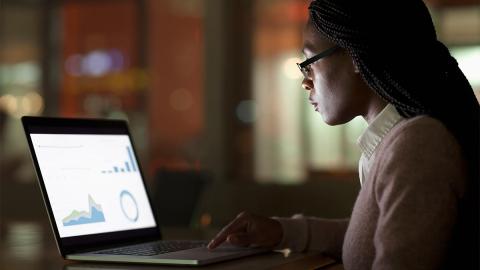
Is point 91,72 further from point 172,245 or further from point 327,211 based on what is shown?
point 172,245

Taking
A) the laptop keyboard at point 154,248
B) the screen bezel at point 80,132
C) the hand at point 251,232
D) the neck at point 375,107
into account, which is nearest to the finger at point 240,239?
the hand at point 251,232

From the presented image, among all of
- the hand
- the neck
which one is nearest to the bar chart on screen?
the hand

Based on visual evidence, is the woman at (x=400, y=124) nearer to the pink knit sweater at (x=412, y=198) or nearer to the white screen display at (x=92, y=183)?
the pink knit sweater at (x=412, y=198)

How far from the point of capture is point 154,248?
181 cm

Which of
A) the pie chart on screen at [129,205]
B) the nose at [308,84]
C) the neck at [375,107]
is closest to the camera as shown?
the neck at [375,107]

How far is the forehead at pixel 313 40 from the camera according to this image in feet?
5.27

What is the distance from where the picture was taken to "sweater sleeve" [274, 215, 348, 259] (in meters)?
1.86

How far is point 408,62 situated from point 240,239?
547 millimetres

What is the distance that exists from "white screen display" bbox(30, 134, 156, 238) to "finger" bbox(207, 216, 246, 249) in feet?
0.87

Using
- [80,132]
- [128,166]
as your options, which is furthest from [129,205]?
[80,132]

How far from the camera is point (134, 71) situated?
7.52 metres

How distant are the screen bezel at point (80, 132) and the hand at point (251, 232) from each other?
0.82 feet

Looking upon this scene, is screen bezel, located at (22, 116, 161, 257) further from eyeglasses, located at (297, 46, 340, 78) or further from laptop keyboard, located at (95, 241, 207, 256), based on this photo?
eyeglasses, located at (297, 46, 340, 78)

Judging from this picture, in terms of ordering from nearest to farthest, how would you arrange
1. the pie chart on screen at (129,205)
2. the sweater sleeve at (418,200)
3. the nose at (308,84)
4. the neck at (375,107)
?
the sweater sleeve at (418,200) < the neck at (375,107) < the nose at (308,84) < the pie chart on screen at (129,205)
